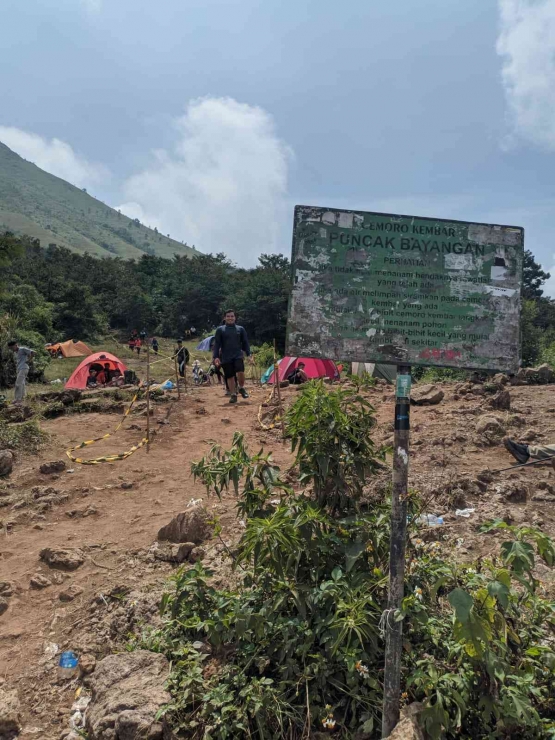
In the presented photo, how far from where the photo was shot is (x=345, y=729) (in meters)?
2.15

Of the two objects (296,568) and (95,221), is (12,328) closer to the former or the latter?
(296,568)

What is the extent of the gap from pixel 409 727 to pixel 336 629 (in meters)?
0.45

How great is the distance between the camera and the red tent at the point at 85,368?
1541cm

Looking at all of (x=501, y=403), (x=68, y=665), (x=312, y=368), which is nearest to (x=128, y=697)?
(x=68, y=665)

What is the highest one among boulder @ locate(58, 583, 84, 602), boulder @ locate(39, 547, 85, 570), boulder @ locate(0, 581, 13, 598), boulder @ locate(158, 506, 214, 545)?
boulder @ locate(158, 506, 214, 545)

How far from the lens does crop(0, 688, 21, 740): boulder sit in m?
2.43

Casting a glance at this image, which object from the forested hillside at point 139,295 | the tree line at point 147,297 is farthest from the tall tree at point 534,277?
the forested hillside at point 139,295

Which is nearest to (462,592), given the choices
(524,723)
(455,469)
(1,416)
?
(524,723)

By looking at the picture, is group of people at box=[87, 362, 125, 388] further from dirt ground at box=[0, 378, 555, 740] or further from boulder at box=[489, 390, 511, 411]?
boulder at box=[489, 390, 511, 411]

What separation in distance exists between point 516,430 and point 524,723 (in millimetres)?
5203

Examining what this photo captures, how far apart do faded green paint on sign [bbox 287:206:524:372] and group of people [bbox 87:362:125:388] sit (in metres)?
13.7

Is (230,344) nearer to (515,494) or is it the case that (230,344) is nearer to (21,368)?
(515,494)

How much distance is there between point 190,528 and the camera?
398cm

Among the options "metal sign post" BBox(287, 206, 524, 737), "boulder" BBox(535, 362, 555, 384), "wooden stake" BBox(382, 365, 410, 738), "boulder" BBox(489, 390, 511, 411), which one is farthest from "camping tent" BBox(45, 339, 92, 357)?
"wooden stake" BBox(382, 365, 410, 738)
